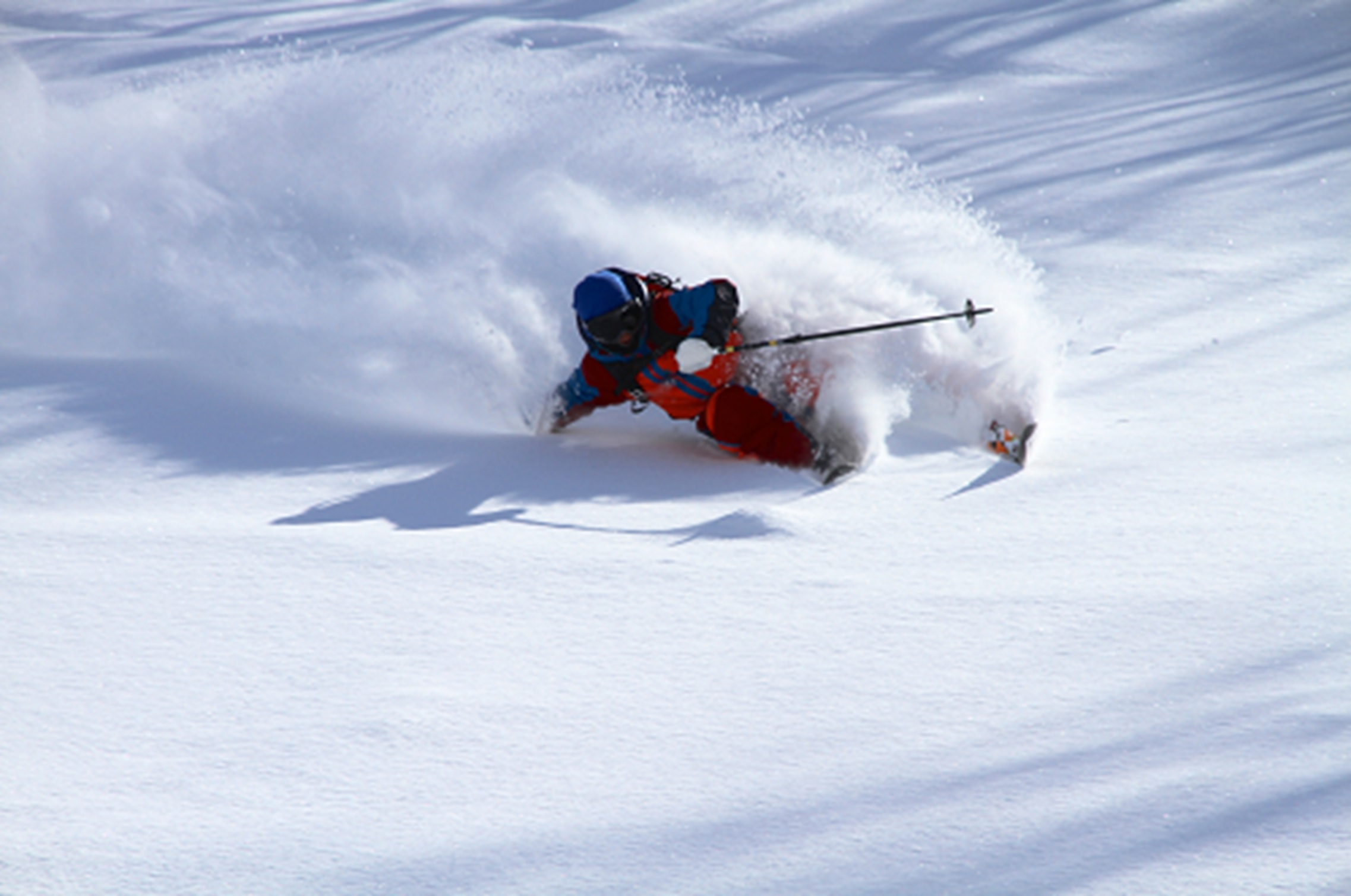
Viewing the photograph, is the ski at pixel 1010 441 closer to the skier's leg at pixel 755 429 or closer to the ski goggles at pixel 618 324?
the skier's leg at pixel 755 429

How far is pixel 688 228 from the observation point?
17.3 ft

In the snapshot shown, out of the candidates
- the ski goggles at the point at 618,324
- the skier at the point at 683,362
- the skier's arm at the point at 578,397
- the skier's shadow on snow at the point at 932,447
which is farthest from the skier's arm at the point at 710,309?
the skier's shadow on snow at the point at 932,447

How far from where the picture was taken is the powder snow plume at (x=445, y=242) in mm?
4293

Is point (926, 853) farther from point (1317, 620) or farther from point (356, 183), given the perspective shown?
point (356, 183)

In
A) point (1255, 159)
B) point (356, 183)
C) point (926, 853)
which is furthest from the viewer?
point (1255, 159)

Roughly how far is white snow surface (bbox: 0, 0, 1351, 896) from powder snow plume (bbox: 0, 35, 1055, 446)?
0.10 feet

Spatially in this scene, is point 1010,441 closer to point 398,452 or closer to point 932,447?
point 932,447

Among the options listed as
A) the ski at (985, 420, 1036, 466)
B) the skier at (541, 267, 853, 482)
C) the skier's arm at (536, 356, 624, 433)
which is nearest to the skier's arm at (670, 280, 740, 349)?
the skier at (541, 267, 853, 482)

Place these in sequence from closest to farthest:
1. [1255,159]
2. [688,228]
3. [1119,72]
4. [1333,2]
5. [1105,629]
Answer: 1. [1105,629]
2. [688,228]
3. [1255,159]
4. [1119,72]
5. [1333,2]

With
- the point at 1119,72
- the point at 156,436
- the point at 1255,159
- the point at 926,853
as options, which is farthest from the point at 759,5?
the point at 926,853

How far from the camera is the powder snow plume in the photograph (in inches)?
169

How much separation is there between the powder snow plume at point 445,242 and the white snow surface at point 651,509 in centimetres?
3

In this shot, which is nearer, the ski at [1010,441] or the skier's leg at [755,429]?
the ski at [1010,441]

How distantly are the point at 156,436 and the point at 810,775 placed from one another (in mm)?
3073
